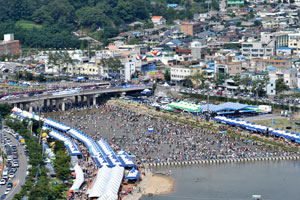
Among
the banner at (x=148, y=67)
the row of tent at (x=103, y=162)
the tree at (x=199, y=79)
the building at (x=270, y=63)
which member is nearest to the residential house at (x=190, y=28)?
the banner at (x=148, y=67)

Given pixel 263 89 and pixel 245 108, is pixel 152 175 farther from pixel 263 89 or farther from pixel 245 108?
pixel 263 89

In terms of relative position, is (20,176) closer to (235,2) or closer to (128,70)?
(128,70)

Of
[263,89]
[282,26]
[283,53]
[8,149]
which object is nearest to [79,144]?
[8,149]

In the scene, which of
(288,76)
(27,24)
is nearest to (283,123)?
(288,76)

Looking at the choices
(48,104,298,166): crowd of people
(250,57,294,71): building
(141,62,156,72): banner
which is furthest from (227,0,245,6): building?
(48,104,298,166): crowd of people

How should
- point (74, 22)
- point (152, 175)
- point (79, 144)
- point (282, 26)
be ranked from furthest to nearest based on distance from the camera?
point (74, 22) < point (282, 26) < point (79, 144) < point (152, 175)

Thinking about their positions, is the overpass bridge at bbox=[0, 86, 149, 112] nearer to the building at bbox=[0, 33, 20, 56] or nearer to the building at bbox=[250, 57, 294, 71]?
the building at bbox=[250, 57, 294, 71]
